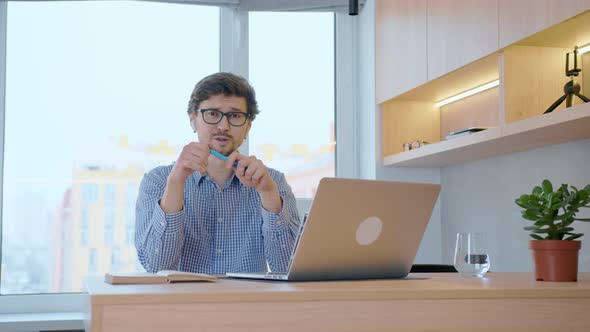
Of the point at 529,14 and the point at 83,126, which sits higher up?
the point at 529,14

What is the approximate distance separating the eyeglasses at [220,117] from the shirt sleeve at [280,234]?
0.30m

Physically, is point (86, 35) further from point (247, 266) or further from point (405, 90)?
point (247, 266)

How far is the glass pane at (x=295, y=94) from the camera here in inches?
173

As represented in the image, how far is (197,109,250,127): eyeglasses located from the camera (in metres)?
2.65

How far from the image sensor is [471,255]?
2.10 metres

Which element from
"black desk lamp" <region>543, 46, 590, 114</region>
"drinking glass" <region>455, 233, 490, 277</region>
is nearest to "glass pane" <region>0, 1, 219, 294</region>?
"black desk lamp" <region>543, 46, 590, 114</region>

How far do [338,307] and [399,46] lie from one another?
8.01 ft

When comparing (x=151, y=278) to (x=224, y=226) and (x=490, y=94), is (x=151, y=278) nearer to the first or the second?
(x=224, y=226)

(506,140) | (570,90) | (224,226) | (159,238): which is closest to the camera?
(159,238)

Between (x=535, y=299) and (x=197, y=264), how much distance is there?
1220 mm

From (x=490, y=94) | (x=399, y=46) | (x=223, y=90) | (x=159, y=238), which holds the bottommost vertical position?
(x=159, y=238)

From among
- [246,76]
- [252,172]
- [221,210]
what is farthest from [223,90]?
[246,76]

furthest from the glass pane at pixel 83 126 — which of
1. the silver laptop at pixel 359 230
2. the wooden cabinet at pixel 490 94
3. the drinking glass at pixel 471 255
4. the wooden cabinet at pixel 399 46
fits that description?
the drinking glass at pixel 471 255

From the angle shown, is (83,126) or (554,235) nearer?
(554,235)
